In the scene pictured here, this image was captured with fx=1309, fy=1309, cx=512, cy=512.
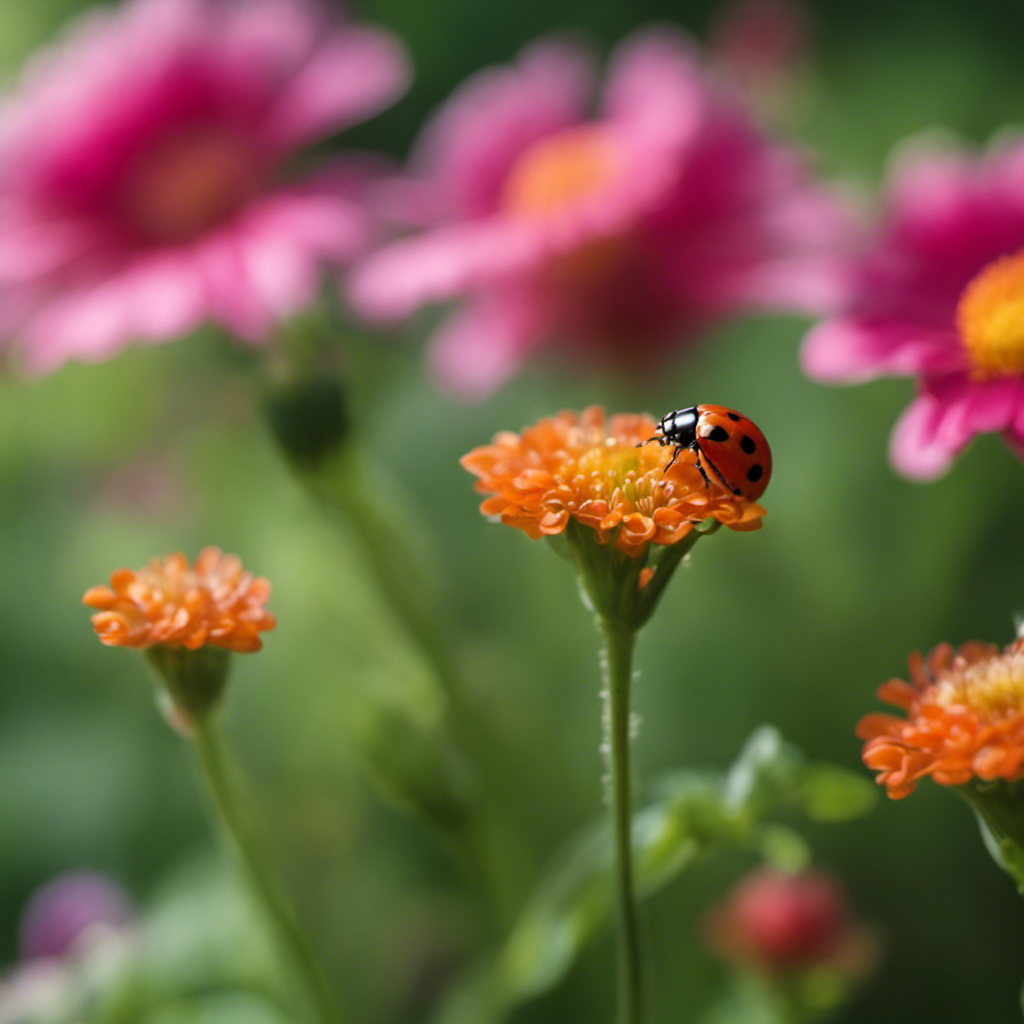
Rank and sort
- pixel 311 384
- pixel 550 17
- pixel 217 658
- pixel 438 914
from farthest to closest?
pixel 550 17
pixel 438 914
pixel 311 384
pixel 217 658

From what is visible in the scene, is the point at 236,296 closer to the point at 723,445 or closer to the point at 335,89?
the point at 335,89

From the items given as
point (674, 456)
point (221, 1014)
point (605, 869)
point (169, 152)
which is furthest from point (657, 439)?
point (169, 152)

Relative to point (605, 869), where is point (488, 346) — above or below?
above

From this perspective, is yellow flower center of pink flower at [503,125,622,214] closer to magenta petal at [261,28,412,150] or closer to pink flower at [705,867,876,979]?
magenta petal at [261,28,412,150]

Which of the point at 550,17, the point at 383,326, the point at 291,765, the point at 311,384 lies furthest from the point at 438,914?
the point at 550,17

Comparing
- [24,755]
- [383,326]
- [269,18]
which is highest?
[269,18]

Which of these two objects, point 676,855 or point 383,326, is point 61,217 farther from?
point 676,855
